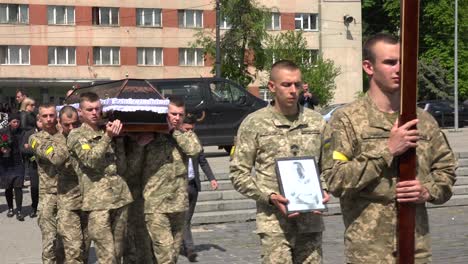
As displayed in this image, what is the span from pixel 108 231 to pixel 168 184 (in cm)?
72

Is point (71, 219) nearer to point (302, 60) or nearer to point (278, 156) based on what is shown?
point (278, 156)

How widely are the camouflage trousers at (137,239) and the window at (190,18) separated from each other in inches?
2245

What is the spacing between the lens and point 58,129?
9508 mm

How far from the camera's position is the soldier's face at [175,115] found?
8.27 metres

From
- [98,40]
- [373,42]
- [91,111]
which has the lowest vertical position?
[91,111]

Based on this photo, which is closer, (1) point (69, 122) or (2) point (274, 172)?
(2) point (274, 172)

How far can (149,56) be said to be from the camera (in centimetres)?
6412

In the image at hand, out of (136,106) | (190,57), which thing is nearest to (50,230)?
(136,106)

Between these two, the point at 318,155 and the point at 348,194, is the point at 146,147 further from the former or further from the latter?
the point at 348,194

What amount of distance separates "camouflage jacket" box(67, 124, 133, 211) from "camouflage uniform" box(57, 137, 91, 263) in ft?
1.28

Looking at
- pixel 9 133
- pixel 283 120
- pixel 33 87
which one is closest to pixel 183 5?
pixel 33 87

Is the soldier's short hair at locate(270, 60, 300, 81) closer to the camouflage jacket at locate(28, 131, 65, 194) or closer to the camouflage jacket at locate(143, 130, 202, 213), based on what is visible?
the camouflage jacket at locate(143, 130, 202, 213)

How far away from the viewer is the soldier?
8.00m

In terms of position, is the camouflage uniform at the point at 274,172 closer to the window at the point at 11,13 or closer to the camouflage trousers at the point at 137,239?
the camouflage trousers at the point at 137,239
